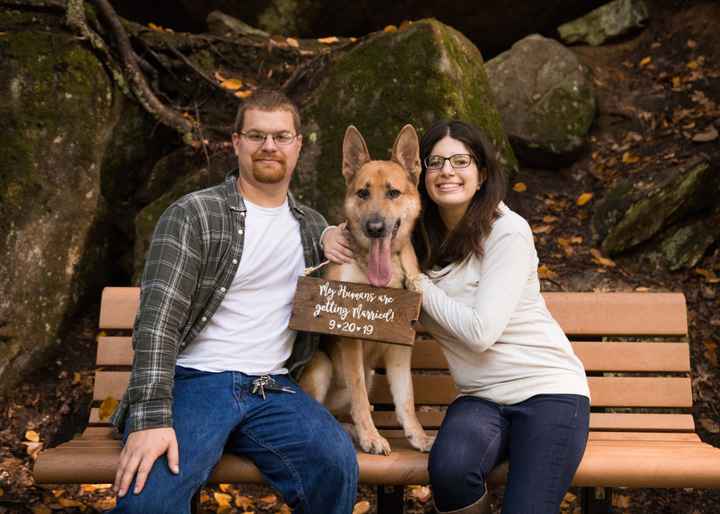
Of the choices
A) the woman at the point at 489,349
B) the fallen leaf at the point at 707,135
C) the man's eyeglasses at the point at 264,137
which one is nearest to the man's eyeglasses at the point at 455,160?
the woman at the point at 489,349

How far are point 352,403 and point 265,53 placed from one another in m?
4.27

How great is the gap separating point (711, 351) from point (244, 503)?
3250mm

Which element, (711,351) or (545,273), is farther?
(545,273)

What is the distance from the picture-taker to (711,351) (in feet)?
14.1

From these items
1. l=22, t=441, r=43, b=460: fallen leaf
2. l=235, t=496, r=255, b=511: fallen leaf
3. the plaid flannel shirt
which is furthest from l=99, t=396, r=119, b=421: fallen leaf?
l=22, t=441, r=43, b=460: fallen leaf

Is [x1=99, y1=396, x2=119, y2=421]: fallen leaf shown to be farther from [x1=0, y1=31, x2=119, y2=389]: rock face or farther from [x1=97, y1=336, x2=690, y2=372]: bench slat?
[x1=0, y1=31, x2=119, y2=389]: rock face

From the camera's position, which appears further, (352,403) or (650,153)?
(650,153)

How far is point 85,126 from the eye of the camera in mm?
4707

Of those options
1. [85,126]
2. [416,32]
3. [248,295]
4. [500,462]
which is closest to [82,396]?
[85,126]

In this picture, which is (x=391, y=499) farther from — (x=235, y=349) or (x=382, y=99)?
(x=382, y=99)

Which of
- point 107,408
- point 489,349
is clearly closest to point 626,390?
point 489,349

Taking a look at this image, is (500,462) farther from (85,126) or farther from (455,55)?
(85,126)

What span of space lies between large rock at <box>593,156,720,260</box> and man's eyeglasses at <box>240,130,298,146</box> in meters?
3.23

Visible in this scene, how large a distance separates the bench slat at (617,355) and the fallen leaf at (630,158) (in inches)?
112
